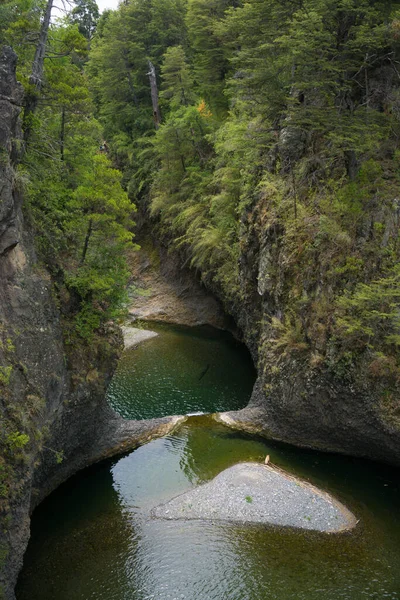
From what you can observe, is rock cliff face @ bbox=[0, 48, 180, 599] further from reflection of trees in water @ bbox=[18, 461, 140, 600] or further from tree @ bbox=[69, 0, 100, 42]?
tree @ bbox=[69, 0, 100, 42]

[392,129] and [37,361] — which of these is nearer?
[37,361]

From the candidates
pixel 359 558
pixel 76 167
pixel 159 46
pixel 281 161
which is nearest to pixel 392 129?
pixel 281 161

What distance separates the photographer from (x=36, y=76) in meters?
17.2

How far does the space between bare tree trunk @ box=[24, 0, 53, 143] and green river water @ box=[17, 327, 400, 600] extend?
48.4 feet

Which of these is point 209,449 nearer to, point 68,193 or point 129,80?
point 68,193

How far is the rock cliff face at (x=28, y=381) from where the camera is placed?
1225 centimetres

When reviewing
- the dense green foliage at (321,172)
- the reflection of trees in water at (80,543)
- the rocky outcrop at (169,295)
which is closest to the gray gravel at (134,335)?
the rocky outcrop at (169,295)

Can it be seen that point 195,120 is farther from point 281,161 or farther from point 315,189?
point 315,189

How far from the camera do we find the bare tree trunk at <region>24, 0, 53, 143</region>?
16.5m

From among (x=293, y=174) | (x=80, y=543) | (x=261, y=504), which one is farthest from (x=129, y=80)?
(x=80, y=543)

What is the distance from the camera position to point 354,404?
1897 centimetres

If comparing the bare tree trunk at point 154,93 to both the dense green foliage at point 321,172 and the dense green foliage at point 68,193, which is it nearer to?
the dense green foliage at point 321,172

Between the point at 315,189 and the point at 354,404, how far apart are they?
32.6ft

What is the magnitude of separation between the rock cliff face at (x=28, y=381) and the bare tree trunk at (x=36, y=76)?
2288mm
